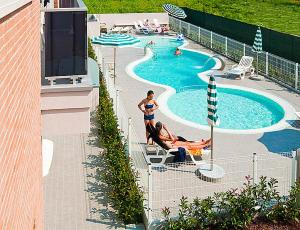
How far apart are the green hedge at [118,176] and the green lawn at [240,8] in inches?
1092

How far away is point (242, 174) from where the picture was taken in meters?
10.1

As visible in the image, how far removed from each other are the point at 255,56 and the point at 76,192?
1531 centimetres

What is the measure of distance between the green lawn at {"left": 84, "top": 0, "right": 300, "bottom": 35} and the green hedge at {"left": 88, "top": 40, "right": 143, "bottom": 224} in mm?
27733

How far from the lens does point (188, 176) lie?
10.3 meters

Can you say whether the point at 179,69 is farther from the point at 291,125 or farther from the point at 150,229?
the point at 150,229

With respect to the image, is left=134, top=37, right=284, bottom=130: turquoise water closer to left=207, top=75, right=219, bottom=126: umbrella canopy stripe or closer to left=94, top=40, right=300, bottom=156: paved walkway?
left=94, top=40, right=300, bottom=156: paved walkway

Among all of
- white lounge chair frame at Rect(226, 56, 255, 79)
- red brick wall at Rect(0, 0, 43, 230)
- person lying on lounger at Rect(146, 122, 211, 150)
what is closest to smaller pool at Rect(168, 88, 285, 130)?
white lounge chair frame at Rect(226, 56, 255, 79)

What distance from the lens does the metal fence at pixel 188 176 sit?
854 cm

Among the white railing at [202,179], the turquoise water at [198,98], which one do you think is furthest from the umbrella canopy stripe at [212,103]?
the turquoise water at [198,98]

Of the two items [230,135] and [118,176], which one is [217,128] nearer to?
[230,135]

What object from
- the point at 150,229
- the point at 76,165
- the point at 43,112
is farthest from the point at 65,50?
the point at 150,229

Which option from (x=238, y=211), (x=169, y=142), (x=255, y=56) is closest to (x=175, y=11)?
(x=255, y=56)

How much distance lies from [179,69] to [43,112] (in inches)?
634

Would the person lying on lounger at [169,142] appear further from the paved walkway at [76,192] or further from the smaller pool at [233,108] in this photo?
the smaller pool at [233,108]
